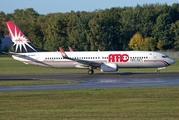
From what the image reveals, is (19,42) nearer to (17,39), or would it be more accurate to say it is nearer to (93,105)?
(17,39)

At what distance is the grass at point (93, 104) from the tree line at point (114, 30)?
285ft

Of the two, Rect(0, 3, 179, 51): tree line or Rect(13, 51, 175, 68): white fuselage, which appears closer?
Rect(13, 51, 175, 68): white fuselage

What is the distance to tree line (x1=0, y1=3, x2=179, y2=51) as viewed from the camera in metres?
118

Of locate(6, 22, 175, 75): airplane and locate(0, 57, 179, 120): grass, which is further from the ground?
locate(6, 22, 175, 75): airplane

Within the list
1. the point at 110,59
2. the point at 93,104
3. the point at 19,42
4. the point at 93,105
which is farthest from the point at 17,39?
the point at 93,105

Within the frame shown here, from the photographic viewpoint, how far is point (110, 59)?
2085 inches

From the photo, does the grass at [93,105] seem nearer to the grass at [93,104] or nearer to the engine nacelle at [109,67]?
the grass at [93,104]

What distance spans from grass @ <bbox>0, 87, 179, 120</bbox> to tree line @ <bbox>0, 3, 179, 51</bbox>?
86900mm

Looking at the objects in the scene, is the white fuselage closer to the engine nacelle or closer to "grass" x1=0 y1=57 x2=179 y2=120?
the engine nacelle

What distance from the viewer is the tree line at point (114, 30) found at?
11844 centimetres

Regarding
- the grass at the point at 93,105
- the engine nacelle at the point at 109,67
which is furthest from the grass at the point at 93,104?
Result: the engine nacelle at the point at 109,67

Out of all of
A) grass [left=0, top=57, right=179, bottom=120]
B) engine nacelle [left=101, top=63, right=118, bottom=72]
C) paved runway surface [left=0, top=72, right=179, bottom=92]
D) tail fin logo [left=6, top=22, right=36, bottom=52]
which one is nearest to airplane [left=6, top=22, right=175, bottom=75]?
engine nacelle [left=101, top=63, right=118, bottom=72]

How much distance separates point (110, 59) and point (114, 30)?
71.0m

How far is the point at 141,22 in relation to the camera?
412 ft
